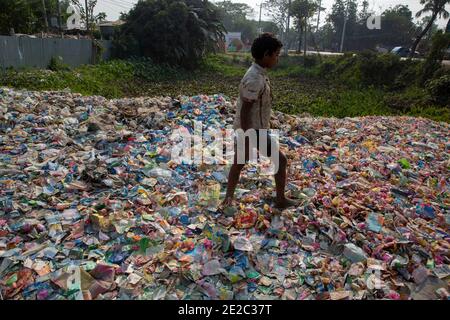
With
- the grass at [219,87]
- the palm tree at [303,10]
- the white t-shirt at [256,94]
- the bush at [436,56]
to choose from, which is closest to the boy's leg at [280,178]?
the white t-shirt at [256,94]

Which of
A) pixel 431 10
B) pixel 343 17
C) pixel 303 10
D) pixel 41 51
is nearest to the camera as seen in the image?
pixel 41 51

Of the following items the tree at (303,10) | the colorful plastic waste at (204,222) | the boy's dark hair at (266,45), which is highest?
the tree at (303,10)

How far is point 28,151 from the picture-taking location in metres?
3.90

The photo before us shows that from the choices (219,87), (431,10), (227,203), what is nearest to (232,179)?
(227,203)

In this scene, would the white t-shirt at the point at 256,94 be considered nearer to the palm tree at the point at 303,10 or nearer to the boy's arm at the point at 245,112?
the boy's arm at the point at 245,112

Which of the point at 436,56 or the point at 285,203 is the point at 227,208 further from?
the point at 436,56

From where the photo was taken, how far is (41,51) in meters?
11.3

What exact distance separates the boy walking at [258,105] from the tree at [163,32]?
1463 cm

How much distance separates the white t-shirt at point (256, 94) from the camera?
2.45 m

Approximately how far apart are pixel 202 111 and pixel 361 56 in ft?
41.8

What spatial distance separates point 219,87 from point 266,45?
1067 cm

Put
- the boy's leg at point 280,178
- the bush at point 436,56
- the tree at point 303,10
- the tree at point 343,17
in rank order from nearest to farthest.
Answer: the boy's leg at point 280,178, the bush at point 436,56, the tree at point 303,10, the tree at point 343,17

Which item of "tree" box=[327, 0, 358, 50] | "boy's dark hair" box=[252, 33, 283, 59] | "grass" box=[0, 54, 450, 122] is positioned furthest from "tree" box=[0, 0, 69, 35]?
"tree" box=[327, 0, 358, 50]
